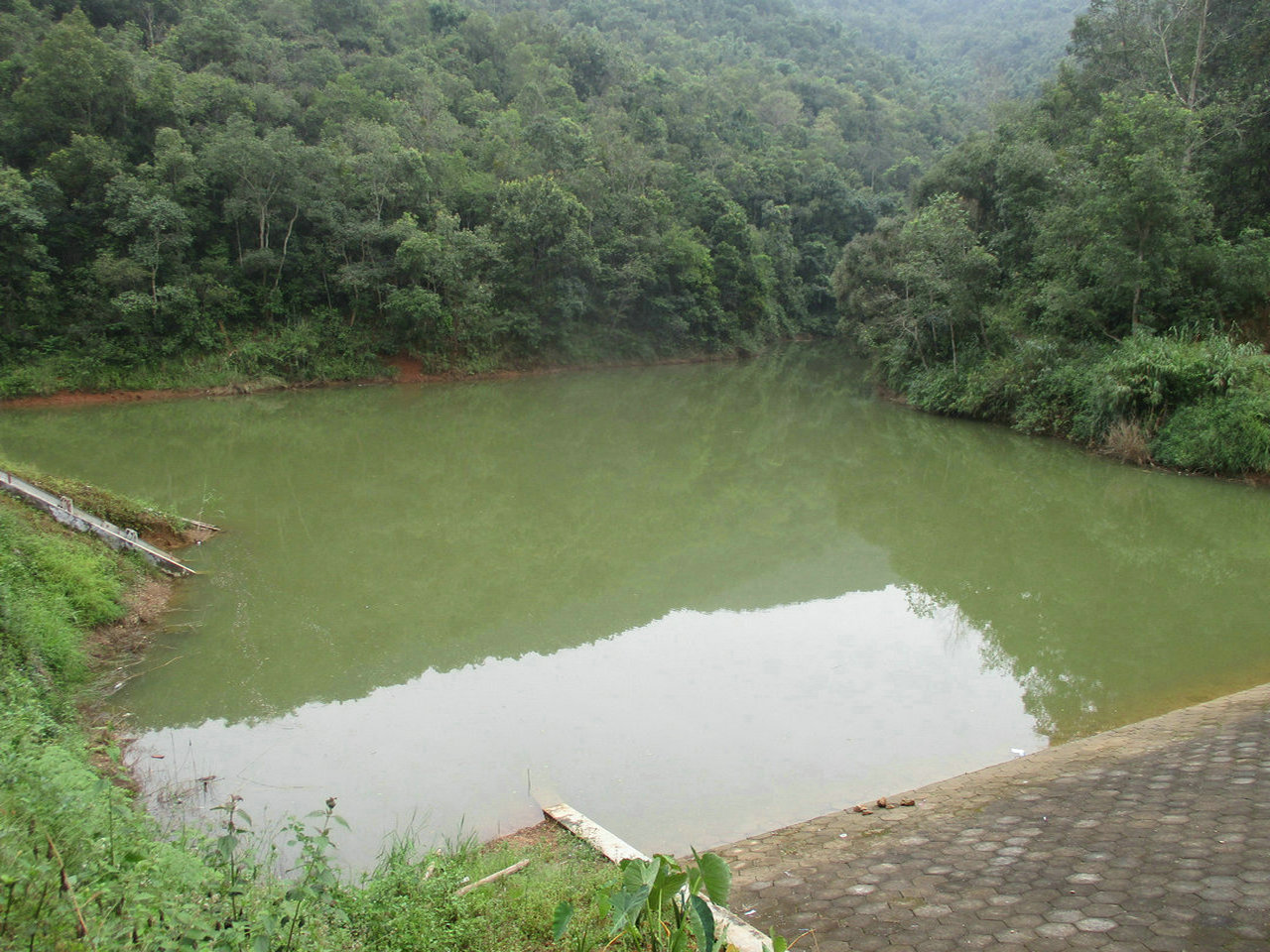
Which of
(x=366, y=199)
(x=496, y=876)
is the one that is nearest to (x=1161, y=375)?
(x=496, y=876)

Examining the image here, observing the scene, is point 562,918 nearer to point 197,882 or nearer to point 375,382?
point 197,882

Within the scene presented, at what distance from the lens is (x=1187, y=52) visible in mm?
18422

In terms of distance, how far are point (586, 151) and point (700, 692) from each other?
91.4 feet

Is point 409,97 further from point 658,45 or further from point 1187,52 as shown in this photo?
point 658,45

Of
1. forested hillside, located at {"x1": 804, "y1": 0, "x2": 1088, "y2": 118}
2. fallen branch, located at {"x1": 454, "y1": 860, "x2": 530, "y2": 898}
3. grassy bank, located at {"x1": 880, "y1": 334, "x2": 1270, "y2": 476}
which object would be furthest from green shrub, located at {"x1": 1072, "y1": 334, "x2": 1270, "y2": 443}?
forested hillside, located at {"x1": 804, "y1": 0, "x2": 1088, "y2": 118}

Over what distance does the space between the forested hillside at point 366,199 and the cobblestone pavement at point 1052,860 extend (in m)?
21.8

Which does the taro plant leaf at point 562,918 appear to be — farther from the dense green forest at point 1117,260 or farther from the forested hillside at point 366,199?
the forested hillside at point 366,199

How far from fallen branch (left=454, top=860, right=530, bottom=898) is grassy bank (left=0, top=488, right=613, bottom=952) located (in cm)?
5

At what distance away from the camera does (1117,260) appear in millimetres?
14695

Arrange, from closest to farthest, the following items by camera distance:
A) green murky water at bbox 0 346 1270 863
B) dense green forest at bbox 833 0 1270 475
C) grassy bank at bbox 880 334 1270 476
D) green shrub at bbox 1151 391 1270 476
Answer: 1. green murky water at bbox 0 346 1270 863
2. green shrub at bbox 1151 391 1270 476
3. grassy bank at bbox 880 334 1270 476
4. dense green forest at bbox 833 0 1270 475

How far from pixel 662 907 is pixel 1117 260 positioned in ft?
50.0

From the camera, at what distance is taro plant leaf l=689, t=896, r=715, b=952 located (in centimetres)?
253

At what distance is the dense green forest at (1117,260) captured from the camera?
44.7ft

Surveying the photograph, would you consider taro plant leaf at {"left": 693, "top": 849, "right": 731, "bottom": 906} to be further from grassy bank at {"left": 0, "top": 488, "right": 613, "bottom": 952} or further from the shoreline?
the shoreline
